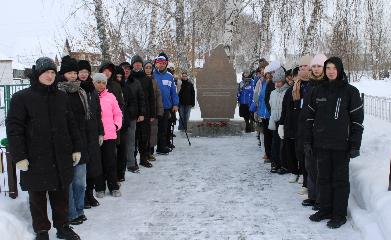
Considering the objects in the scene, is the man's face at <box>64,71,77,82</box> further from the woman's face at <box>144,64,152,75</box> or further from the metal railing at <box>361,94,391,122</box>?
the metal railing at <box>361,94,391,122</box>

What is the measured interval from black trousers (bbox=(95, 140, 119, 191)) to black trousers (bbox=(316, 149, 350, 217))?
2796 millimetres

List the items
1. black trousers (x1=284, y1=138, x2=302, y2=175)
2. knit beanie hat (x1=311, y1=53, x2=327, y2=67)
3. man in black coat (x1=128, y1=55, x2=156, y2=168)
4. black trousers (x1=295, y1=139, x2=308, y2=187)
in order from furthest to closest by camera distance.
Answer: man in black coat (x1=128, y1=55, x2=156, y2=168)
black trousers (x1=284, y1=138, x2=302, y2=175)
black trousers (x1=295, y1=139, x2=308, y2=187)
knit beanie hat (x1=311, y1=53, x2=327, y2=67)

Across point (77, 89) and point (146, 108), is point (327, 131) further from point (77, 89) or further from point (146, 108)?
point (146, 108)

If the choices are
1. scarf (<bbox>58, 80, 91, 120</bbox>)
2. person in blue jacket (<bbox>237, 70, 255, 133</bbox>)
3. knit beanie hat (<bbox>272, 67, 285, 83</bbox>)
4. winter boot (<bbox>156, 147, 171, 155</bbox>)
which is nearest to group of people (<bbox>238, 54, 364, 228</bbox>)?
knit beanie hat (<bbox>272, 67, 285, 83</bbox>)

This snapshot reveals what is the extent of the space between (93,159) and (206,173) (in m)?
2.80

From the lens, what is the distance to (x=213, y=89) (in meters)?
13.0

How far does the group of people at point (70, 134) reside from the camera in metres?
4.58

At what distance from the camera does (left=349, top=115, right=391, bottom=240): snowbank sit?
184 inches

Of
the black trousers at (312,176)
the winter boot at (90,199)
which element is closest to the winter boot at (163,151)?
the winter boot at (90,199)

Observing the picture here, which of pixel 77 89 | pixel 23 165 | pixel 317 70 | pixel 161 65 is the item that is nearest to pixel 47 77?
pixel 77 89

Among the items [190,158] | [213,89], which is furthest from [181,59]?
[190,158]

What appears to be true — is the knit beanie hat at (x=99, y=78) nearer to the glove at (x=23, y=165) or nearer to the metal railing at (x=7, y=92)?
the glove at (x=23, y=165)

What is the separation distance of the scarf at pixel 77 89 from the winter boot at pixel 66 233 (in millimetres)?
1322

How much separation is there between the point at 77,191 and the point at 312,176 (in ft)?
9.53
